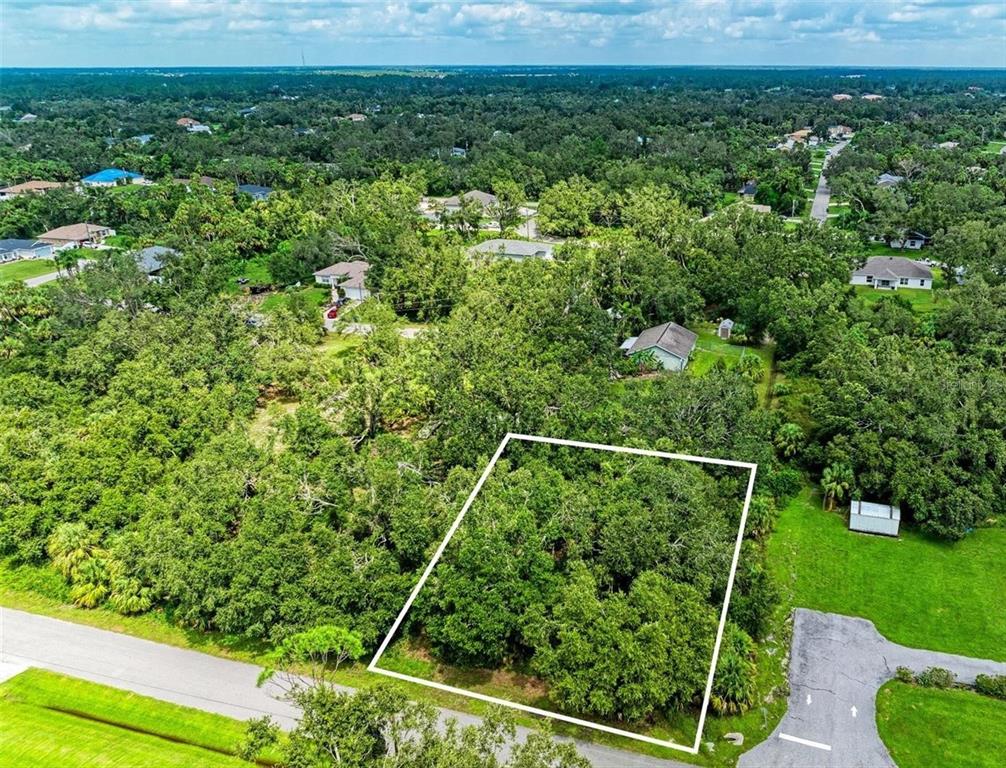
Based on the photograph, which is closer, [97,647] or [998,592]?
[97,647]

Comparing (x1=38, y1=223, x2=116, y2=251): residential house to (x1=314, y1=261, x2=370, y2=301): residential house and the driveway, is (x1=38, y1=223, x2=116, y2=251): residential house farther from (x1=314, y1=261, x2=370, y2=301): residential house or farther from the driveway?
(x1=314, y1=261, x2=370, y2=301): residential house

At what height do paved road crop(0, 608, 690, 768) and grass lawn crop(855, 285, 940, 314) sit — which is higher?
grass lawn crop(855, 285, 940, 314)

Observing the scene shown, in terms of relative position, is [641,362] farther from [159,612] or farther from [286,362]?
[159,612]

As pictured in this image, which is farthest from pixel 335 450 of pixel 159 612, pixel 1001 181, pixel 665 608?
pixel 1001 181

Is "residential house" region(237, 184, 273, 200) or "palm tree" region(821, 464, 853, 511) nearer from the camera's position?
"palm tree" region(821, 464, 853, 511)

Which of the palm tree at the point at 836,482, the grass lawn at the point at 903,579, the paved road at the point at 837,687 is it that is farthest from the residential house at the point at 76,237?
the paved road at the point at 837,687

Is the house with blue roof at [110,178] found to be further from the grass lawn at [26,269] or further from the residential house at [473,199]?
the residential house at [473,199]

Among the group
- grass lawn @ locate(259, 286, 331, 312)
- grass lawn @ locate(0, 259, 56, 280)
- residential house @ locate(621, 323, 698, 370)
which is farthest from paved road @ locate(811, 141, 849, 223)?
grass lawn @ locate(0, 259, 56, 280)
